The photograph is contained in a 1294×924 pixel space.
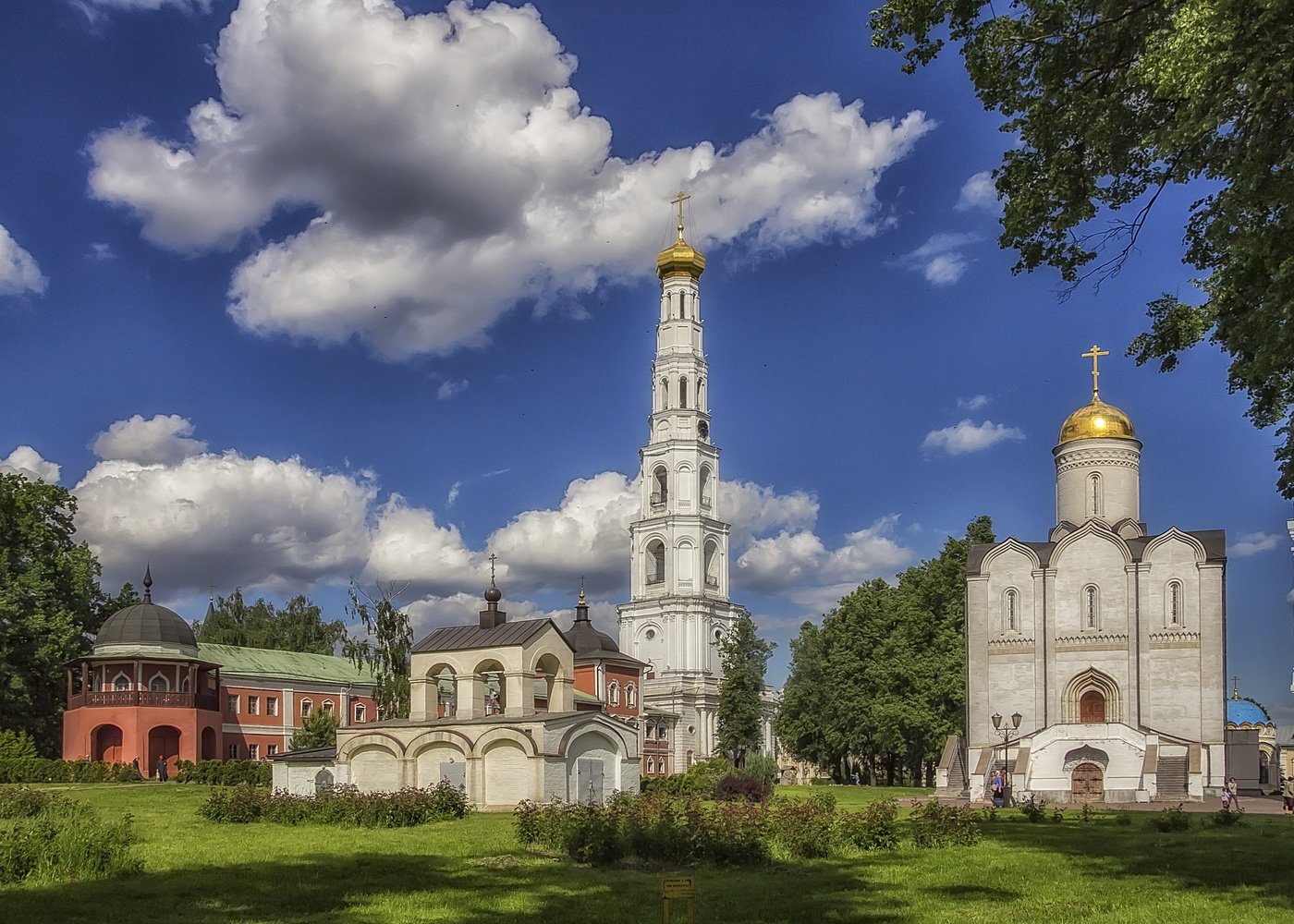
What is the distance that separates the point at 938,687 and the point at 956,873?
104ft

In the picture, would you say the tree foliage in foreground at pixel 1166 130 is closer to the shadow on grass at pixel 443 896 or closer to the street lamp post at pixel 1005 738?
the shadow on grass at pixel 443 896

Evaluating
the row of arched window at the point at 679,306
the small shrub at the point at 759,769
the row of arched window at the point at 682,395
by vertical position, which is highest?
the row of arched window at the point at 679,306

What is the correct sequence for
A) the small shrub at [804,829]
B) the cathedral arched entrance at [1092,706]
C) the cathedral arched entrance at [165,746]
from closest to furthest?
the small shrub at [804,829]
the cathedral arched entrance at [1092,706]
the cathedral arched entrance at [165,746]

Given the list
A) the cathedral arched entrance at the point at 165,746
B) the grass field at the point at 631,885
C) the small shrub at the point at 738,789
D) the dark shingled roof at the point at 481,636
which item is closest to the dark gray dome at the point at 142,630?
the cathedral arched entrance at the point at 165,746

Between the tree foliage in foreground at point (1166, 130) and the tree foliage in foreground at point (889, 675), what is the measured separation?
1255 inches

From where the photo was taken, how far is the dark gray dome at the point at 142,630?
149ft

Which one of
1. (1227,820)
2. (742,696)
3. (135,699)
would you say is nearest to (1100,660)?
(1227,820)

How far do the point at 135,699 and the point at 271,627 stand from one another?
33261 millimetres

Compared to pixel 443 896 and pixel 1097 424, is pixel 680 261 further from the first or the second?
pixel 443 896

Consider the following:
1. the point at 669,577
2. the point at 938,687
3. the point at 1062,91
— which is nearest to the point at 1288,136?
the point at 1062,91

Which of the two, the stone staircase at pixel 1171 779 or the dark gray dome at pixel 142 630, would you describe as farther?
the dark gray dome at pixel 142 630

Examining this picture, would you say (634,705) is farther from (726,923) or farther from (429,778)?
(726,923)

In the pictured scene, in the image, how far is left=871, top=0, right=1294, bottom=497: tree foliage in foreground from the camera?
36.3ft

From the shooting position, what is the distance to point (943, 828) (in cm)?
1991
